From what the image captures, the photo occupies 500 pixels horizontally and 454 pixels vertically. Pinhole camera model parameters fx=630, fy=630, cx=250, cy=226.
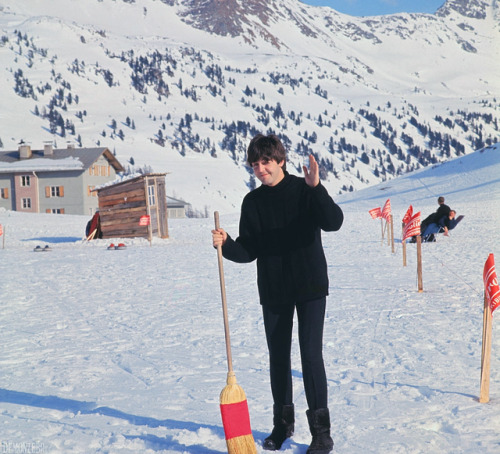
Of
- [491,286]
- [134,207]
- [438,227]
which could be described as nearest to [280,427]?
[491,286]

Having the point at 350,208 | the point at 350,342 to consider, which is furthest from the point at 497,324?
the point at 350,208

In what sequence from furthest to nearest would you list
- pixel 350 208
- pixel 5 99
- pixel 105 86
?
pixel 105 86
pixel 5 99
pixel 350 208

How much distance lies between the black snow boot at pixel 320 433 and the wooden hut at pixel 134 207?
1907 cm

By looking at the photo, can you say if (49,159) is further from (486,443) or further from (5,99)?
(5,99)

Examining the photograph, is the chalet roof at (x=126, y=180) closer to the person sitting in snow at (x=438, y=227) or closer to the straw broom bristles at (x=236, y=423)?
the person sitting in snow at (x=438, y=227)

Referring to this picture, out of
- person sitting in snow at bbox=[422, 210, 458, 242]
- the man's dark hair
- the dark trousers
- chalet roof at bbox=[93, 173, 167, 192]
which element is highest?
chalet roof at bbox=[93, 173, 167, 192]

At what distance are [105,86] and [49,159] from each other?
13438 cm

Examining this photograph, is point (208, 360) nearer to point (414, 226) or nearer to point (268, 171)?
point (268, 171)

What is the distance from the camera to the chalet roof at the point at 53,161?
54062 millimetres

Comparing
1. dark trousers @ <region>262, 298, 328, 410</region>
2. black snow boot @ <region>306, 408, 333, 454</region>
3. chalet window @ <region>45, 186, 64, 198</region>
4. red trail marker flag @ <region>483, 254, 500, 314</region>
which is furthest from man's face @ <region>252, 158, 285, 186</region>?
chalet window @ <region>45, 186, 64, 198</region>

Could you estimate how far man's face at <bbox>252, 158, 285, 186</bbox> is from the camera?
12.0 ft

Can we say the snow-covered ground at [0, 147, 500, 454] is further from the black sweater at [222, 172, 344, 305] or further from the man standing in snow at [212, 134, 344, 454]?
the black sweater at [222, 172, 344, 305]

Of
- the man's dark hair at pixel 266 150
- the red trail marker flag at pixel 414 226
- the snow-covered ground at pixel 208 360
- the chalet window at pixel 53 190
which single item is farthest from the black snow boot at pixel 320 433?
the chalet window at pixel 53 190

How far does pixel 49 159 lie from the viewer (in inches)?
2191
